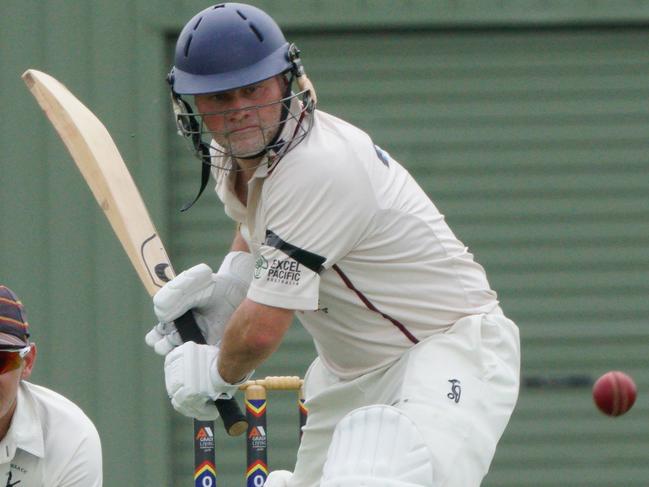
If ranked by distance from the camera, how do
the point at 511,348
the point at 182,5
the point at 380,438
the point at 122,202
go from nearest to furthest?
the point at 380,438 < the point at 511,348 < the point at 122,202 < the point at 182,5

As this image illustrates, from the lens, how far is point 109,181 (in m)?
4.76

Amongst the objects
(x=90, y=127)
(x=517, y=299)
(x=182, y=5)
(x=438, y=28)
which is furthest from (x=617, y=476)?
(x=90, y=127)

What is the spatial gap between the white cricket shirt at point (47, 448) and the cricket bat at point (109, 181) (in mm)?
473

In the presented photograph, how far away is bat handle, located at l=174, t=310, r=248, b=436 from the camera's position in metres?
4.07

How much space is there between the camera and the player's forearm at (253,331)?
3840 mm

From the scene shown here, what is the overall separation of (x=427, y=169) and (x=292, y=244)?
3.46m

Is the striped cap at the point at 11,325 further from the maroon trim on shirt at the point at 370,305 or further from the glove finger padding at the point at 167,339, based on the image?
the maroon trim on shirt at the point at 370,305

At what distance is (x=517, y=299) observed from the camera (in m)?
7.20

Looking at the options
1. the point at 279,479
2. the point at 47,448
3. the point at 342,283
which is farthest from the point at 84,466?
the point at 342,283

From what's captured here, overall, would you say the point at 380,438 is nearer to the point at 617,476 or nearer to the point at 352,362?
the point at 352,362

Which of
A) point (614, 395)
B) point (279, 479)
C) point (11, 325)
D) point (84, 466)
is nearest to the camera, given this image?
point (11, 325)

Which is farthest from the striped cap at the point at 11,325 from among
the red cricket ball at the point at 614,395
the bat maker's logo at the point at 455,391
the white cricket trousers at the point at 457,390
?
the red cricket ball at the point at 614,395

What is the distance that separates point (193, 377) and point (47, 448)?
550 mm

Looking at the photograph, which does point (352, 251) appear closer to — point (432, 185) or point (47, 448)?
point (47, 448)
